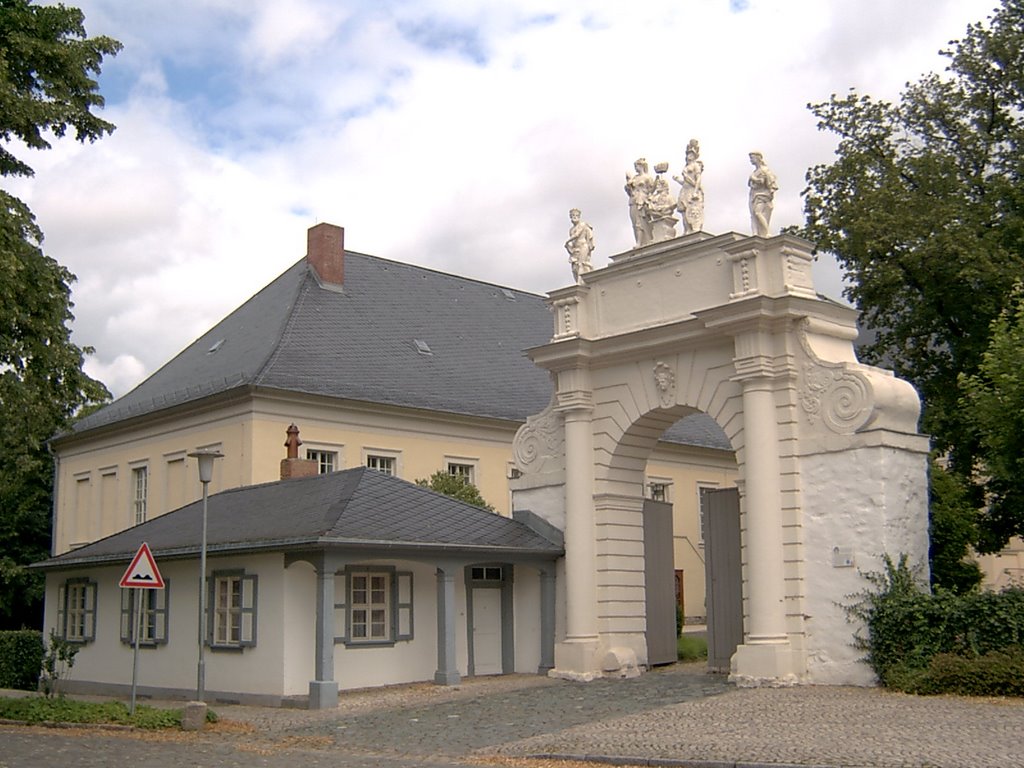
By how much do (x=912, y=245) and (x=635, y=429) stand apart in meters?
7.69

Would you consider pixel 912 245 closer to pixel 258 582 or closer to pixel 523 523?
pixel 523 523

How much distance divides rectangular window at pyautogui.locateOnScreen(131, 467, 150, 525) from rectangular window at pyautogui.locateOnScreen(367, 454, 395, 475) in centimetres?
637

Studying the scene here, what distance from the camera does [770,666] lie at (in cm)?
1880

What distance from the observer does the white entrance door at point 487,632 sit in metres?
22.9

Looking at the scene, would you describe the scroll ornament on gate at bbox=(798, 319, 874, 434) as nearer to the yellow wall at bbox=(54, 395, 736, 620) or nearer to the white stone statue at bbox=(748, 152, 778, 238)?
the white stone statue at bbox=(748, 152, 778, 238)

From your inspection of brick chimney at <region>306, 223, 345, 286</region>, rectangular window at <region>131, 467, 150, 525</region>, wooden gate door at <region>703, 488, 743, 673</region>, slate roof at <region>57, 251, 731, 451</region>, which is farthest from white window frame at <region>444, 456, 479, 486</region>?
wooden gate door at <region>703, 488, 743, 673</region>

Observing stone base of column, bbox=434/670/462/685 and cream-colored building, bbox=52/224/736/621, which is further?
cream-colored building, bbox=52/224/736/621

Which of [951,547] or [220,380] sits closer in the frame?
[951,547]

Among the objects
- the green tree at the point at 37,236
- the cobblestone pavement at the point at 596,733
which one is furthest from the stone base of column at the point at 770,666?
the green tree at the point at 37,236

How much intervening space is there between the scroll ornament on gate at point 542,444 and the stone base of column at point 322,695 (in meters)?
6.16

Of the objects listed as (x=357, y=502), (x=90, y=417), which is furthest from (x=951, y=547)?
(x=90, y=417)

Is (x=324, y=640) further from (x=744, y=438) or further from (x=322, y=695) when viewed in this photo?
(x=744, y=438)

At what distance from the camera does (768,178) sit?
20.6 meters

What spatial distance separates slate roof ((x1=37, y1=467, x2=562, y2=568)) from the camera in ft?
64.7
